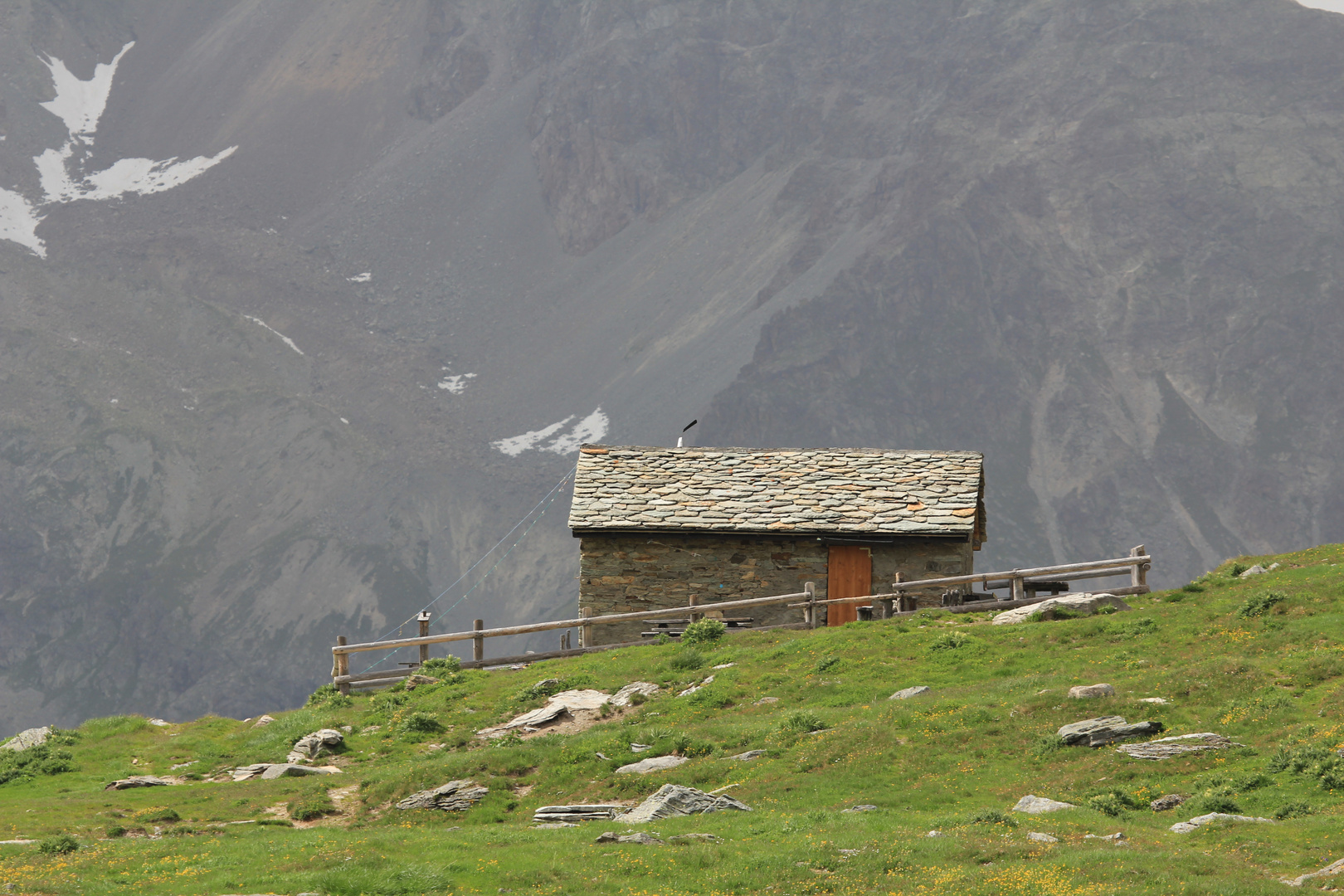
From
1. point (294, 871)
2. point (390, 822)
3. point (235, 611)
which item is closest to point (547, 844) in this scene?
point (294, 871)

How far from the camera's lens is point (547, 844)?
60.6ft

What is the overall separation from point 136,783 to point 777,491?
19606 mm

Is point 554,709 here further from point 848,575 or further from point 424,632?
point 848,575

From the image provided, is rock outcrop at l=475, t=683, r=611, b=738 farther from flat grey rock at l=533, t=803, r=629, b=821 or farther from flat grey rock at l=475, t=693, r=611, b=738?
flat grey rock at l=533, t=803, r=629, b=821

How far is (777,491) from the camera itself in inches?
1537

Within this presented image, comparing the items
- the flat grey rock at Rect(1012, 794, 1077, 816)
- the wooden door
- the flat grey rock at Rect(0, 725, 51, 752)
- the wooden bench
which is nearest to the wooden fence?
the wooden bench

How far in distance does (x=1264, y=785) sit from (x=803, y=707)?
9.89 m

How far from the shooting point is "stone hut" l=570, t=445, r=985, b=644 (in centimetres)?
3684

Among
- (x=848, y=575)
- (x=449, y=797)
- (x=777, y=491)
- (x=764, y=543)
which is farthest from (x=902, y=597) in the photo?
(x=449, y=797)

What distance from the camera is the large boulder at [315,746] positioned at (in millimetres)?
28219

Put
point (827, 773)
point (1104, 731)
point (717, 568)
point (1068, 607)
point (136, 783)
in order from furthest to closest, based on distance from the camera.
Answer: point (717, 568) → point (1068, 607) → point (136, 783) → point (827, 773) → point (1104, 731)

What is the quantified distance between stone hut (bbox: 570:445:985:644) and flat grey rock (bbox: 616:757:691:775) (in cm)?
1239

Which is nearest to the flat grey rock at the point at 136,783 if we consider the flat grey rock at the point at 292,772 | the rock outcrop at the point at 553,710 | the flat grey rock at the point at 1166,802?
the flat grey rock at the point at 292,772

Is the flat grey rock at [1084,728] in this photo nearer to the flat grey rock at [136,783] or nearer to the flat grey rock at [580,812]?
the flat grey rock at [580,812]
